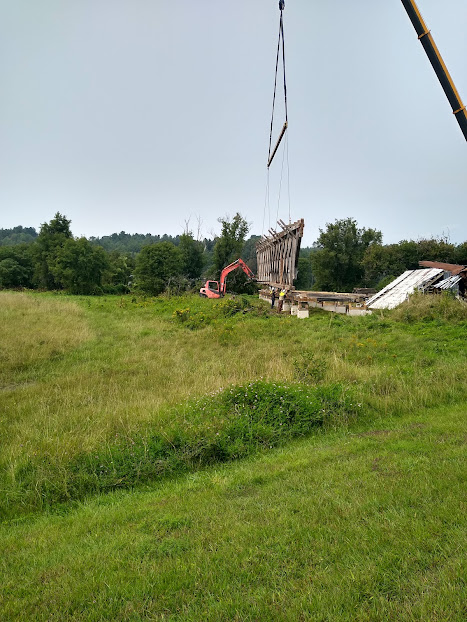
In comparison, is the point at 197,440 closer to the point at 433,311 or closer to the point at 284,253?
the point at 433,311

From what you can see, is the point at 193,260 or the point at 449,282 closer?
the point at 449,282

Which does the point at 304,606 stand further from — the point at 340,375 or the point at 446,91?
the point at 446,91

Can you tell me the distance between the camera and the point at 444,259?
3019 cm

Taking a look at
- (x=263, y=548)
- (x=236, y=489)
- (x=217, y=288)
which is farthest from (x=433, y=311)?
(x=217, y=288)

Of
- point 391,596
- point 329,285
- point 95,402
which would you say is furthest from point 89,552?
point 329,285

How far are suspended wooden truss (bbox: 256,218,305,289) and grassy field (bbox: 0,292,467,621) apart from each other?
33.0 ft

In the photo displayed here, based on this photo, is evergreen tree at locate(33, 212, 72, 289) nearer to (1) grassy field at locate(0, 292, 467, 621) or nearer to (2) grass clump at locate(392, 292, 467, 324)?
(1) grassy field at locate(0, 292, 467, 621)

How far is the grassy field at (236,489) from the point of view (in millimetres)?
2189

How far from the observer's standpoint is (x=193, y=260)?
38.4m

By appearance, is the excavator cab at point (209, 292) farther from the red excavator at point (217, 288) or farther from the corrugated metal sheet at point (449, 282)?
the corrugated metal sheet at point (449, 282)

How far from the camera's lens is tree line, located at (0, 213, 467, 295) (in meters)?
30.8

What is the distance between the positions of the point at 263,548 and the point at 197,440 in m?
2.14

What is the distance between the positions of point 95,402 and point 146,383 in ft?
4.40

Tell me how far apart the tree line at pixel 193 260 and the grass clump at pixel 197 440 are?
2377cm
